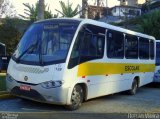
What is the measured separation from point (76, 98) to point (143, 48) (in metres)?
7.47

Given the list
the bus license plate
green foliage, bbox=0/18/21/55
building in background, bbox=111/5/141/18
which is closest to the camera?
the bus license plate

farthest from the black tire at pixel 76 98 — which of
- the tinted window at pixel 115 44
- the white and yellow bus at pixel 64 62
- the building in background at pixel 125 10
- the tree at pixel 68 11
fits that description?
the building in background at pixel 125 10

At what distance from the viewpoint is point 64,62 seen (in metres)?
11.2

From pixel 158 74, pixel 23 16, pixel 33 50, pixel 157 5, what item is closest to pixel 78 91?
pixel 33 50

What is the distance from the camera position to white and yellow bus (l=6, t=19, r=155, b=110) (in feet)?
36.2

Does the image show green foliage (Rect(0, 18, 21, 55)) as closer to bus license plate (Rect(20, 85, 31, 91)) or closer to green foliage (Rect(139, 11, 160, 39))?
green foliage (Rect(139, 11, 160, 39))

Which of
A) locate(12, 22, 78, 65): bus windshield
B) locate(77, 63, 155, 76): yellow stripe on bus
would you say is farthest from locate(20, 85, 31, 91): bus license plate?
locate(77, 63, 155, 76): yellow stripe on bus

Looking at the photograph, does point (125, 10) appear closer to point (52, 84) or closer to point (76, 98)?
point (76, 98)

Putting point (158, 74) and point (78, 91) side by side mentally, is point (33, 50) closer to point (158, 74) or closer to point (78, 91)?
point (78, 91)

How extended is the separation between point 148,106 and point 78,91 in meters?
2.92

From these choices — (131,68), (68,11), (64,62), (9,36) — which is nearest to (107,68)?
(131,68)

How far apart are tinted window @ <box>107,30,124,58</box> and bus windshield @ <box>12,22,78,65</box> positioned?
7.39ft

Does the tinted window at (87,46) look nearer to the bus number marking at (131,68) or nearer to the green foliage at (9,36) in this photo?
the bus number marking at (131,68)

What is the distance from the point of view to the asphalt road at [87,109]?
10.7 metres
